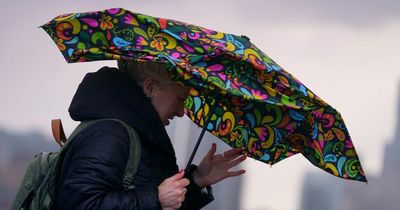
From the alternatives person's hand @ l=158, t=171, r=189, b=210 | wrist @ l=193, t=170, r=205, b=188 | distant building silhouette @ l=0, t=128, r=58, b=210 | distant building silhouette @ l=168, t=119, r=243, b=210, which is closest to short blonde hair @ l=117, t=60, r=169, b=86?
person's hand @ l=158, t=171, r=189, b=210

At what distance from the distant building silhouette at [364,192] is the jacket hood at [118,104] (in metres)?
2.20

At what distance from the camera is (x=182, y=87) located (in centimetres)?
170

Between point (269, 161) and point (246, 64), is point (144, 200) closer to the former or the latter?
point (246, 64)

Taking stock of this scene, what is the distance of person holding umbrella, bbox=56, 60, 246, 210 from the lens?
147 cm

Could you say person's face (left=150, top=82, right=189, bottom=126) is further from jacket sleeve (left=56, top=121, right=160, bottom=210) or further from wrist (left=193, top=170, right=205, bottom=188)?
wrist (left=193, top=170, right=205, bottom=188)

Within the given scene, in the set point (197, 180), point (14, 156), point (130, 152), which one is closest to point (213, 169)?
point (197, 180)

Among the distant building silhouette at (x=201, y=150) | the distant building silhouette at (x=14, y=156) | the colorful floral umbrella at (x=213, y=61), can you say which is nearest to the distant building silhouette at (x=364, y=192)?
the distant building silhouette at (x=201, y=150)

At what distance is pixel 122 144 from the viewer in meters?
1.52

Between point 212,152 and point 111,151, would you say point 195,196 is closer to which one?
point 212,152

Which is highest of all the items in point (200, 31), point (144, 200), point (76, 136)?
point (200, 31)

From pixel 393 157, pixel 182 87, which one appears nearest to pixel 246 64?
pixel 182 87

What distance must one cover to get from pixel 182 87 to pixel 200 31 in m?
0.16

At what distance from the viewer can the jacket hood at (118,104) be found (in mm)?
1568

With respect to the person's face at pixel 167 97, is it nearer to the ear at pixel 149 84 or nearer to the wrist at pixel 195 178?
the ear at pixel 149 84
